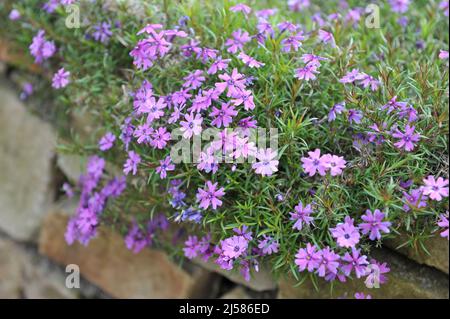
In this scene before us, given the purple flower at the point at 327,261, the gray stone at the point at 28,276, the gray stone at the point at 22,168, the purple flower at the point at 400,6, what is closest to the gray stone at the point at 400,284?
the purple flower at the point at 327,261

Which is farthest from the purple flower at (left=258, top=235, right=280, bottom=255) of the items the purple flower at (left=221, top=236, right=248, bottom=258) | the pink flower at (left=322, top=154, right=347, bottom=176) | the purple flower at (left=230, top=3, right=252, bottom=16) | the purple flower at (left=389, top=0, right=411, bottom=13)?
the purple flower at (left=389, top=0, right=411, bottom=13)

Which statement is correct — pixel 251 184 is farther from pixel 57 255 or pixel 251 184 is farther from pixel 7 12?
pixel 7 12

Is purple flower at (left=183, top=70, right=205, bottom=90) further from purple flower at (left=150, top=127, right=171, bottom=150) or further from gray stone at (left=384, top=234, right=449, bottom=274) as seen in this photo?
A: gray stone at (left=384, top=234, right=449, bottom=274)

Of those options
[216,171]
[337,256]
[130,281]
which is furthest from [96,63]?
[337,256]

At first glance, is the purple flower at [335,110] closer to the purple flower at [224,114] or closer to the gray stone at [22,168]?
the purple flower at [224,114]

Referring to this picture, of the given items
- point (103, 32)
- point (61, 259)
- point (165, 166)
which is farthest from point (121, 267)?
point (103, 32)
